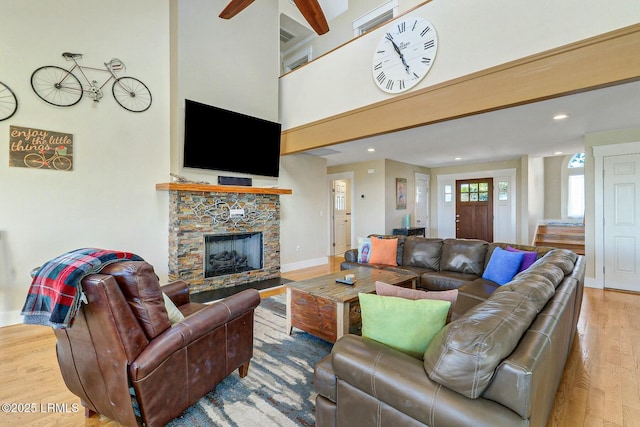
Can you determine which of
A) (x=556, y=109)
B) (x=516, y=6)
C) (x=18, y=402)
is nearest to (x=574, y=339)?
(x=556, y=109)

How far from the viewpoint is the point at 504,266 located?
10.2 feet

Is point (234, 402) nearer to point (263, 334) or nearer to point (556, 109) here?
point (263, 334)

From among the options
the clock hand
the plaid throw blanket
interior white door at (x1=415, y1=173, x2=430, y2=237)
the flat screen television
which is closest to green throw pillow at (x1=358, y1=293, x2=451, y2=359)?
the plaid throw blanket

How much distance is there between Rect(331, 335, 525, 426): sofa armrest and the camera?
0.98m

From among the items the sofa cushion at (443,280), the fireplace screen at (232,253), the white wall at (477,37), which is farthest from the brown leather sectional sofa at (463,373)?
the fireplace screen at (232,253)

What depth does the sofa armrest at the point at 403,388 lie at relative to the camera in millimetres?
978

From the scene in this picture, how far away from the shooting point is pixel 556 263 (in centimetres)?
224

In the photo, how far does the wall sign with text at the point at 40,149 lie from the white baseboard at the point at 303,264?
141 inches

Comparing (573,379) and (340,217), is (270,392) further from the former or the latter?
(340,217)

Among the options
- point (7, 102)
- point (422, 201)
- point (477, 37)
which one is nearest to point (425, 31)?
point (477, 37)

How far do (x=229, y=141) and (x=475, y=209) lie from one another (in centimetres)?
636

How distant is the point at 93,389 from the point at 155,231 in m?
2.96

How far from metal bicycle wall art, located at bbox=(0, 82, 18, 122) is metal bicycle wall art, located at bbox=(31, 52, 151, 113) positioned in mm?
210

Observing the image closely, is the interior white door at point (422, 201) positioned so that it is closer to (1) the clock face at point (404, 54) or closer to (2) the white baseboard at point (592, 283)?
(2) the white baseboard at point (592, 283)
